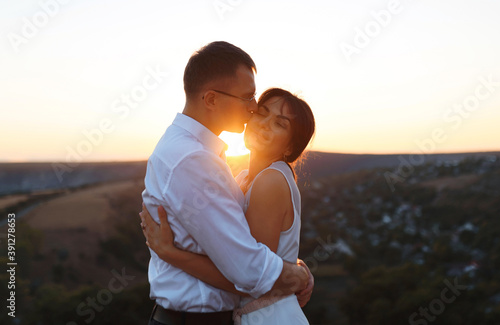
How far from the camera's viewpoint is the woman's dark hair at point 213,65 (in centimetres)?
230

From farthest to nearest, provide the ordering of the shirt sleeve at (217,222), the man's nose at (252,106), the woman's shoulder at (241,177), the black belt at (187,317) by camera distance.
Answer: the woman's shoulder at (241,177), the man's nose at (252,106), the black belt at (187,317), the shirt sleeve at (217,222)

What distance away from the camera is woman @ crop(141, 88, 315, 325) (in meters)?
2.07

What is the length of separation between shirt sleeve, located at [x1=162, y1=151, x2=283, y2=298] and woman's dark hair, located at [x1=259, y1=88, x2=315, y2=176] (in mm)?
691

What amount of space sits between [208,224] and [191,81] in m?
0.79

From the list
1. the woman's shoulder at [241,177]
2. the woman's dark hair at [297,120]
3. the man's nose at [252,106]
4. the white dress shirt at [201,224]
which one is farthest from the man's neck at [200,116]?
the woman's shoulder at [241,177]

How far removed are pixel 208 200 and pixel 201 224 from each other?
0.11 meters

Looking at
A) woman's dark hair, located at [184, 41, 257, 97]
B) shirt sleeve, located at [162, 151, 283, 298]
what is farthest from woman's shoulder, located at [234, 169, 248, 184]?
shirt sleeve, located at [162, 151, 283, 298]

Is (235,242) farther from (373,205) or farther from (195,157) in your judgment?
(373,205)

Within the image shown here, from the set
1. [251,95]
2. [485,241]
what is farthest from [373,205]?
[251,95]

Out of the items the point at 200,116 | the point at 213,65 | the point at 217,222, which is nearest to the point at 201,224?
the point at 217,222

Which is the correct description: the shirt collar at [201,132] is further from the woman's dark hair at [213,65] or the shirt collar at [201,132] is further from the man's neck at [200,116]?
the woman's dark hair at [213,65]

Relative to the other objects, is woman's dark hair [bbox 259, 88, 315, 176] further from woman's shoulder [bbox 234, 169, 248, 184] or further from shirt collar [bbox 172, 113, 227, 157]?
shirt collar [bbox 172, 113, 227, 157]

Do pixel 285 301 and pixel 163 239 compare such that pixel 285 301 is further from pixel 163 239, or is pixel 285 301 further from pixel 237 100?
pixel 237 100

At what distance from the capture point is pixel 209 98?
2.29 m
